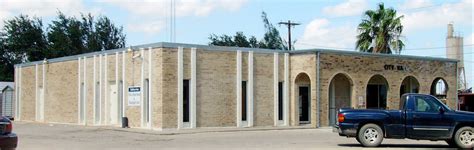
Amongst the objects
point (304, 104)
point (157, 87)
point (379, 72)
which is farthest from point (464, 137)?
point (379, 72)

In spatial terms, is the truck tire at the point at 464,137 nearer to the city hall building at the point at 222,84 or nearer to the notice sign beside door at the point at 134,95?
the city hall building at the point at 222,84

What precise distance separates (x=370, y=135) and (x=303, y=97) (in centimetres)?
1387

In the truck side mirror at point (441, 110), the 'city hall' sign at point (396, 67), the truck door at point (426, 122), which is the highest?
the 'city hall' sign at point (396, 67)

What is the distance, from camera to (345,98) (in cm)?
3438

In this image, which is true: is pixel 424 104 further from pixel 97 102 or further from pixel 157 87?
pixel 97 102

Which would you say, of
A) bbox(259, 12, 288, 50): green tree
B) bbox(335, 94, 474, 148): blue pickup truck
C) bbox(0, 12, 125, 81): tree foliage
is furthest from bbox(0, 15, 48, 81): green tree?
bbox(335, 94, 474, 148): blue pickup truck

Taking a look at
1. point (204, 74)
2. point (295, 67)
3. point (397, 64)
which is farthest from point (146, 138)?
point (397, 64)

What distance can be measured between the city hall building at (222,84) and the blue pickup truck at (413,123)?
1087cm

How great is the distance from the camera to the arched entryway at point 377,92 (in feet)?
115

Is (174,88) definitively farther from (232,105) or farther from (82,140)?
(82,140)

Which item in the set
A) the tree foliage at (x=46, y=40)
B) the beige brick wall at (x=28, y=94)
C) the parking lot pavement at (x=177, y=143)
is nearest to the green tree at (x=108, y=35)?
the tree foliage at (x=46, y=40)

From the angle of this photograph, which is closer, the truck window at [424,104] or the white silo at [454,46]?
the truck window at [424,104]

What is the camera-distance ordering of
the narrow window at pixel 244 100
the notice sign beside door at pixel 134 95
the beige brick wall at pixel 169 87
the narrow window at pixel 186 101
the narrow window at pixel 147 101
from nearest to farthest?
the beige brick wall at pixel 169 87, the narrow window at pixel 186 101, the narrow window at pixel 147 101, the notice sign beside door at pixel 134 95, the narrow window at pixel 244 100

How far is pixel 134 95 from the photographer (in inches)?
1174
